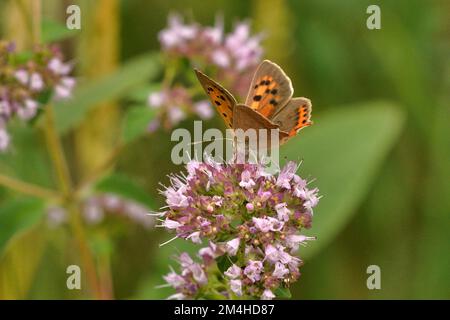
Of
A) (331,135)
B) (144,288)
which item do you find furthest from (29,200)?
(331,135)

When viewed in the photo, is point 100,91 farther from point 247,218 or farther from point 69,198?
point 247,218

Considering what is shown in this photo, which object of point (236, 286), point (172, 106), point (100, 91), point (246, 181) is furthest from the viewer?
point (100, 91)

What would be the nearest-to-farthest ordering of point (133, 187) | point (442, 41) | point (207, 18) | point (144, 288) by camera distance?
point (133, 187) → point (144, 288) → point (442, 41) → point (207, 18)

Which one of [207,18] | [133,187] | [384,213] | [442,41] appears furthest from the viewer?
[207,18]

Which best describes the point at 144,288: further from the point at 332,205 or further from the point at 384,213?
the point at 384,213

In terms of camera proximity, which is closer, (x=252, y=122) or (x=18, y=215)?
(x=252, y=122)

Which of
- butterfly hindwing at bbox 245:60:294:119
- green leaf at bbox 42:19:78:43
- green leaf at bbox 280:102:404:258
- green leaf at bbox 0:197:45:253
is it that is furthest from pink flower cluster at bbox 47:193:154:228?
butterfly hindwing at bbox 245:60:294:119

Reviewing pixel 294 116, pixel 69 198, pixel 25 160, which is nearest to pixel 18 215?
pixel 69 198
